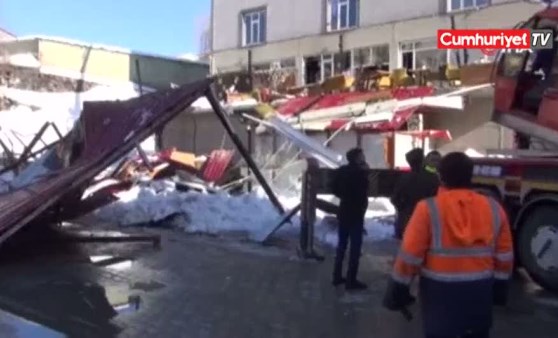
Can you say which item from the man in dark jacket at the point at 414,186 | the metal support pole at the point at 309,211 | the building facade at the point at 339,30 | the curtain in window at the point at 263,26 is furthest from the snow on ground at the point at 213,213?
the curtain in window at the point at 263,26

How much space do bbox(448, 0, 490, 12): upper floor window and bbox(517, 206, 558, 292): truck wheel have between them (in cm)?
2118

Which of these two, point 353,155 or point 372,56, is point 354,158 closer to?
point 353,155

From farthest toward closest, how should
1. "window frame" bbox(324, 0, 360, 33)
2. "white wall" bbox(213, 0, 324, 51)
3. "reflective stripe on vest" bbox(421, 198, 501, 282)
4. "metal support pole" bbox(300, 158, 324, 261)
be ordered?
"white wall" bbox(213, 0, 324, 51), "window frame" bbox(324, 0, 360, 33), "metal support pole" bbox(300, 158, 324, 261), "reflective stripe on vest" bbox(421, 198, 501, 282)

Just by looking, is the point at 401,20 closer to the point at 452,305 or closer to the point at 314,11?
the point at 314,11

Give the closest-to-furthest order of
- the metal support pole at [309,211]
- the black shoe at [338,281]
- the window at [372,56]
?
1. the black shoe at [338,281]
2. the metal support pole at [309,211]
3. the window at [372,56]

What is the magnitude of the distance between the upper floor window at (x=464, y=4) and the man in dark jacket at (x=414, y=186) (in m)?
21.6

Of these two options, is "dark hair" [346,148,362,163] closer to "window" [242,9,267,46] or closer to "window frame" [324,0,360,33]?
"window frame" [324,0,360,33]

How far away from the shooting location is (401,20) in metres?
32.0

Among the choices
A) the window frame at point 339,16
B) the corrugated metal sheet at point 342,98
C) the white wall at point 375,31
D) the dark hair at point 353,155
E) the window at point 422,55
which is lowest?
the dark hair at point 353,155

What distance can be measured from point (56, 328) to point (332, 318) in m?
2.59

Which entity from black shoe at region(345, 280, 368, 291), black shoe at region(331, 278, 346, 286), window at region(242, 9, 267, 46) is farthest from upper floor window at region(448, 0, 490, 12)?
black shoe at region(345, 280, 368, 291)

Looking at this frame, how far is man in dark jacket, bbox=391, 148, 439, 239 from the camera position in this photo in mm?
8977

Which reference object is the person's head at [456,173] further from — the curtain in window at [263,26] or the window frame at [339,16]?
the curtain in window at [263,26]

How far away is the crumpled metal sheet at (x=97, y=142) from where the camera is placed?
1063cm
